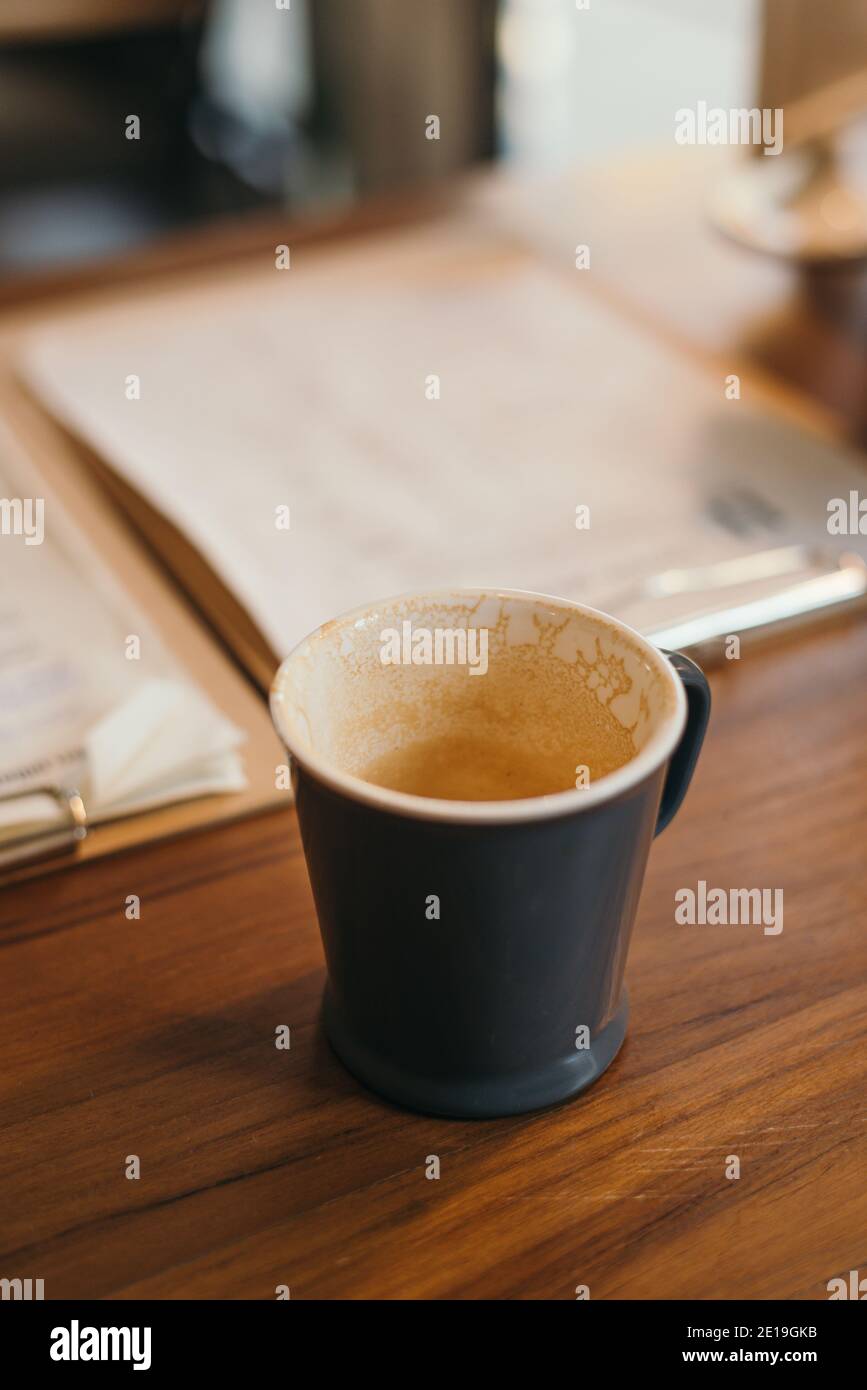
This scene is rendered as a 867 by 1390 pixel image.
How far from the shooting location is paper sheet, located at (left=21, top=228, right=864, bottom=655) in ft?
1.85

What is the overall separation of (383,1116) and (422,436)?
398 millimetres

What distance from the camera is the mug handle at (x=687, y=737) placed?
0.34 metres

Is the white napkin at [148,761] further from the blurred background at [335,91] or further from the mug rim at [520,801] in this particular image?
the blurred background at [335,91]

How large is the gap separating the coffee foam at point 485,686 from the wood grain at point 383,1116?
0.08m

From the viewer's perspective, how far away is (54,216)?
142cm

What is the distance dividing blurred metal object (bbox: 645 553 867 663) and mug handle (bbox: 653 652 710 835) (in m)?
0.15

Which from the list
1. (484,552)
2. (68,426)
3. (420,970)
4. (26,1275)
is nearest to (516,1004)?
(420,970)

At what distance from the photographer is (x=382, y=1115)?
348 mm

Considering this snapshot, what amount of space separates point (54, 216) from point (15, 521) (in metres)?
0.96

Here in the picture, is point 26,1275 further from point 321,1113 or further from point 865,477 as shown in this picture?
point 865,477

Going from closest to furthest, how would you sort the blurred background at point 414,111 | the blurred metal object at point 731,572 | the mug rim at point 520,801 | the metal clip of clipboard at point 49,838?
1. the mug rim at point 520,801
2. the metal clip of clipboard at point 49,838
3. the blurred metal object at point 731,572
4. the blurred background at point 414,111

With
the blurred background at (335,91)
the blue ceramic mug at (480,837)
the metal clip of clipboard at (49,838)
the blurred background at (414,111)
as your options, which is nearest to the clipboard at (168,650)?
the metal clip of clipboard at (49,838)
